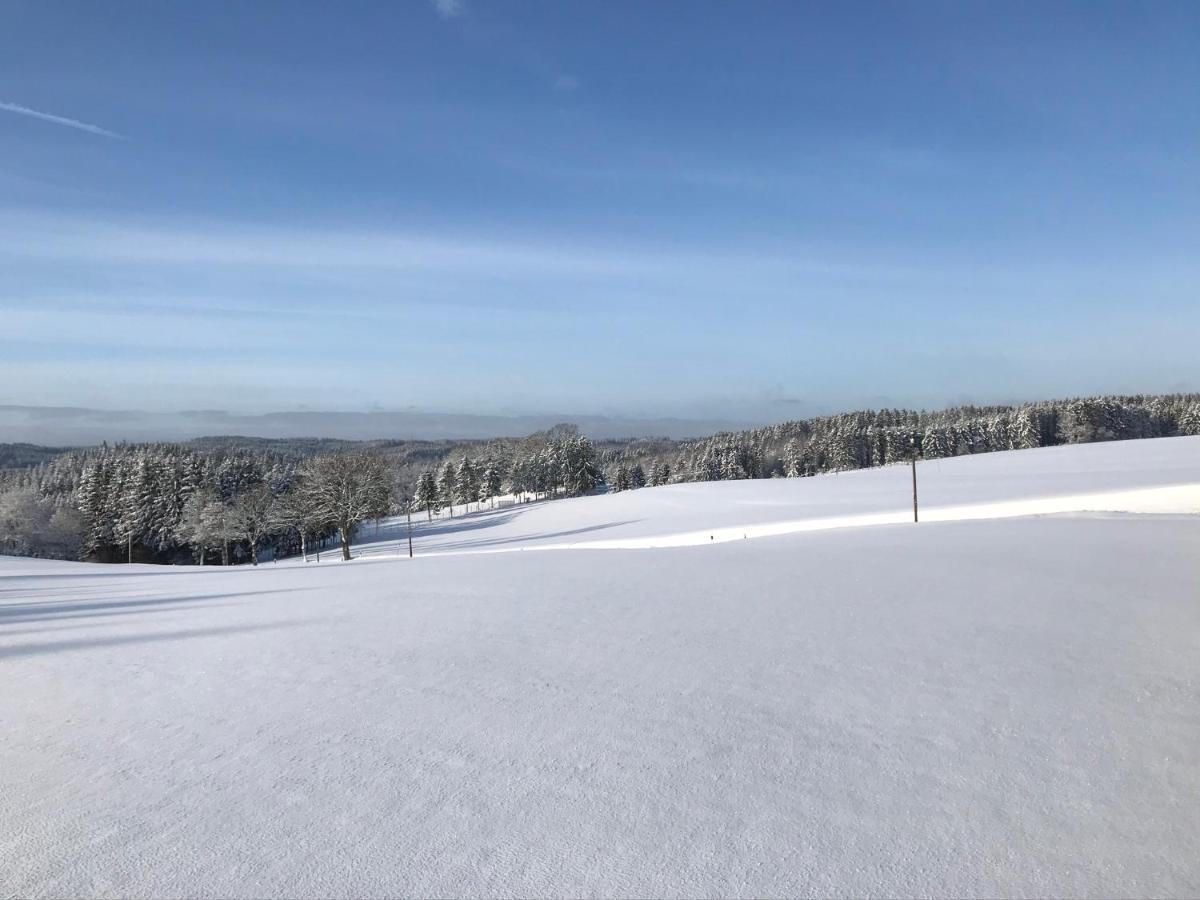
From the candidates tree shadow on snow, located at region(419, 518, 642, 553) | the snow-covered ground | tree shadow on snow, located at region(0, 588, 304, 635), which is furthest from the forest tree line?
tree shadow on snow, located at region(0, 588, 304, 635)

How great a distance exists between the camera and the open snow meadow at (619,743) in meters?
3.02

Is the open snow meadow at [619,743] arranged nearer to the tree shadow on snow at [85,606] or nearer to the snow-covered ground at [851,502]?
the tree shadow on snow at [85,606]

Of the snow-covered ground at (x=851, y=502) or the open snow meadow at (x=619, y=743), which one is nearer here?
the open snow meadow at (x=619, y=743)

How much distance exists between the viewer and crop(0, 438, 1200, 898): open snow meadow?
302 cm

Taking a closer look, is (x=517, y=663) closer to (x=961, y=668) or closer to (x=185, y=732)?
(x=185, y=732)

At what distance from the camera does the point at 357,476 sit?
41625 mm

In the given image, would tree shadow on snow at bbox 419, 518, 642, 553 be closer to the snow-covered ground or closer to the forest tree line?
the snow-covered ground

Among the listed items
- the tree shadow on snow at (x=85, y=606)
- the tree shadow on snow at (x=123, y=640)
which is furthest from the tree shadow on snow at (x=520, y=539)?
the tree shadow on snow at (x=123, y=640)

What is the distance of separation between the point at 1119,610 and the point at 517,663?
282 inches

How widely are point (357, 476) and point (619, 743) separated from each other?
40317 millimetres

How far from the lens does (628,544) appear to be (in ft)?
115

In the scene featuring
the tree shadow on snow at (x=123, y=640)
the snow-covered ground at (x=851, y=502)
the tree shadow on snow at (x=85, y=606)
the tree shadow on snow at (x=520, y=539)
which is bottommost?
the tree shadow on snow at (x=520, y=539)

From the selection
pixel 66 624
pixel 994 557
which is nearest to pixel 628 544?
pixel 994 557

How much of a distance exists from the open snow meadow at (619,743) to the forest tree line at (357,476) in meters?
36.2
